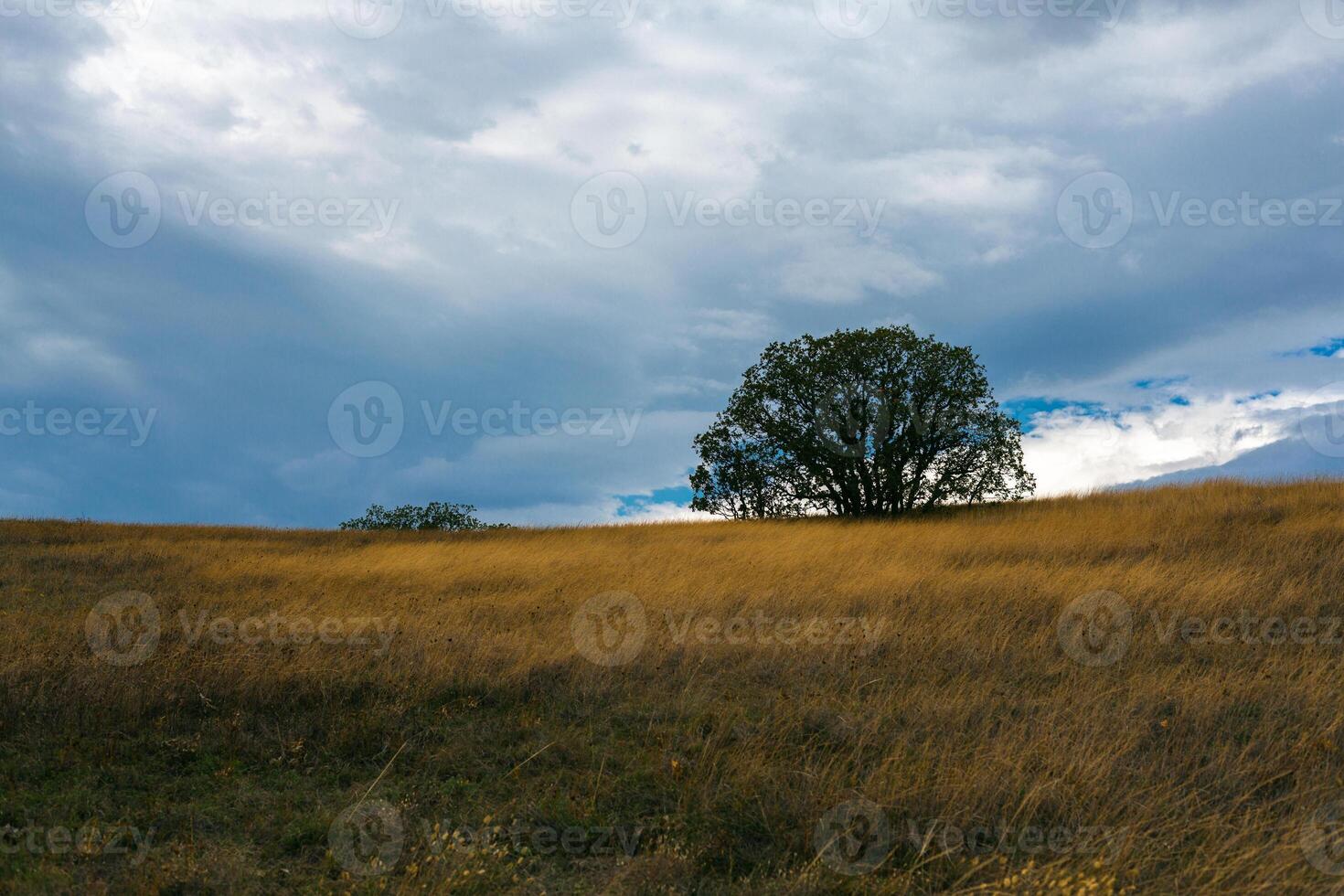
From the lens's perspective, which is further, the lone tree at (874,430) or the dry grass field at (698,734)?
the lone tree at (874,430)

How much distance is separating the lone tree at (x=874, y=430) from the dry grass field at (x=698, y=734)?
42.6ft

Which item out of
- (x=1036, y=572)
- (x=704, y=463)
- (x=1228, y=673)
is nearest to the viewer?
(x=1228, y=673)

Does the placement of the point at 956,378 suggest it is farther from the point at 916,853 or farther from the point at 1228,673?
the point at 916,853

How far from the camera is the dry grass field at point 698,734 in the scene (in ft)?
18.9

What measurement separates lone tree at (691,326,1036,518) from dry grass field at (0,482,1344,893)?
12982 mm

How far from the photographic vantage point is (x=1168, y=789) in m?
6.57

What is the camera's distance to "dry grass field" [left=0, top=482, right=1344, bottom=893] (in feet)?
18.9

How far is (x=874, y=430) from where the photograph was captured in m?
26.9

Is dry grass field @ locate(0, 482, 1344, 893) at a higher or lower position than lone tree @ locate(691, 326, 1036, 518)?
lower

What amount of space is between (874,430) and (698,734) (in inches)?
819

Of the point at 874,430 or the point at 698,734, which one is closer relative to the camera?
the point at 698,734

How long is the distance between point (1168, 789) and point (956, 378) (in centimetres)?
2204

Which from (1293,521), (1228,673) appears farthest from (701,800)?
(1293,521)

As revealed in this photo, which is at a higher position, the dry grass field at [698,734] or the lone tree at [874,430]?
the lone tree at [874,430]
